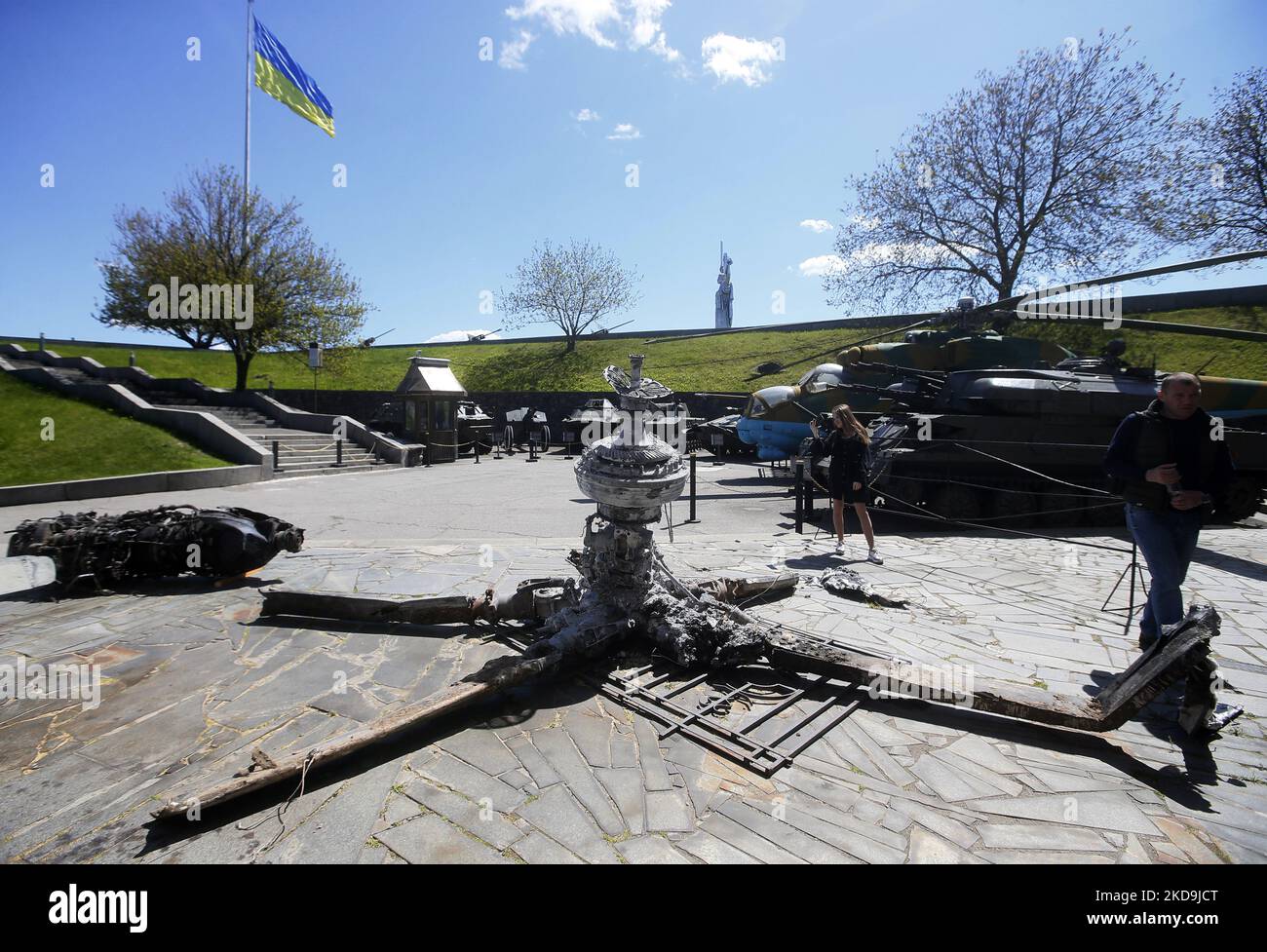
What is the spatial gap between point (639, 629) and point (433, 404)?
19.0 m

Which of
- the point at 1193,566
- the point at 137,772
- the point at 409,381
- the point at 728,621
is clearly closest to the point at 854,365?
the point at 1193,566

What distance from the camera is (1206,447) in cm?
369

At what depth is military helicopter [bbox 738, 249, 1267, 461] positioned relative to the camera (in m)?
8.79

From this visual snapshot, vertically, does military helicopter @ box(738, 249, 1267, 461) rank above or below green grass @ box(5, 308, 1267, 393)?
below

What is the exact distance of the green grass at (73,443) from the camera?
12203mm

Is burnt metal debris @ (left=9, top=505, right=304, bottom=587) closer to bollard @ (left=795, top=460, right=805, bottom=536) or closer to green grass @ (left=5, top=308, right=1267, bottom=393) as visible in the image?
bollard @ (left=795, top=460, right=805, bottom=536)

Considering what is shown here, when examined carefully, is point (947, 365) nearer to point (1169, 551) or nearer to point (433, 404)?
point (1169, 551)

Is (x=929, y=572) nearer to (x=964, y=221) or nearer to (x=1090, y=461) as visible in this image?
(x=1090, y=461)

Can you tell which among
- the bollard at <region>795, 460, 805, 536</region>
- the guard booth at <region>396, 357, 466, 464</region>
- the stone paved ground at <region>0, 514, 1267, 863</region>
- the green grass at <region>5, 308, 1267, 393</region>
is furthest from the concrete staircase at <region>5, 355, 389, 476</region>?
the bollard at <region>795, 460, 805, 536</region>

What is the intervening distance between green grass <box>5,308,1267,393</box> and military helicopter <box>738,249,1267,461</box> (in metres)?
9.73
